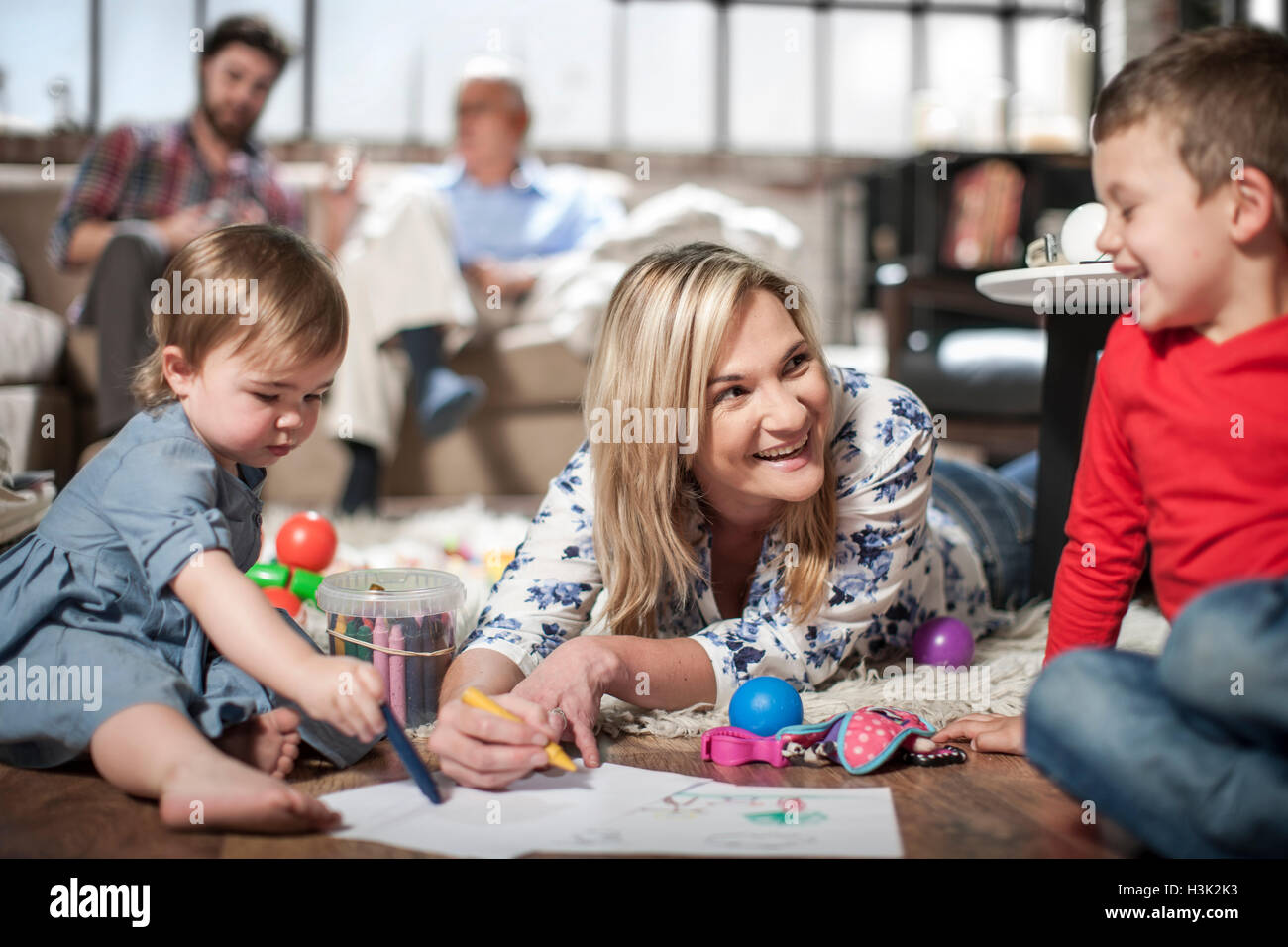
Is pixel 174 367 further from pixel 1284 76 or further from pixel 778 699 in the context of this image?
pixel 1284 76

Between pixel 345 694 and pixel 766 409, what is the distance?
501mm

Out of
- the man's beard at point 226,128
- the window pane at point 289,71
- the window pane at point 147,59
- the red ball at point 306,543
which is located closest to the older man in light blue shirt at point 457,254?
the man's beard at point 226,128

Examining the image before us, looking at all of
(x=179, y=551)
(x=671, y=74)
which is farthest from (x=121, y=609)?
(x=671, y=74)

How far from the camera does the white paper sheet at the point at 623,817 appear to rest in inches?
32.4

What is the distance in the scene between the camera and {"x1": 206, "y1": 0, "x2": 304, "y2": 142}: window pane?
192 inches

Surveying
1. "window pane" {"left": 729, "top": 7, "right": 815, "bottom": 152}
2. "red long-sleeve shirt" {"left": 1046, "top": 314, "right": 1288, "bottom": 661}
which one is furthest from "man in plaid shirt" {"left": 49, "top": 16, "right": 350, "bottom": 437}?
"window pane" {"left": 729, "top": 7, "right": 815, "bottom": 152}

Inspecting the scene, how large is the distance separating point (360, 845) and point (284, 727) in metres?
0.22

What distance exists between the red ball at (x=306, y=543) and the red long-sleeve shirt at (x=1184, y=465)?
1.28 metres

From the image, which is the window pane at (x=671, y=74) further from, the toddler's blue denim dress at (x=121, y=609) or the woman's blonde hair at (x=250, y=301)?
the toddler's blue denim dress at (x=121, y=609)

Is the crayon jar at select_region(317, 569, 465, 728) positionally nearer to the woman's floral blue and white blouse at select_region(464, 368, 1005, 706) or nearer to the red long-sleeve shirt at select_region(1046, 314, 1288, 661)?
the woman's floral blue and white blouse at select_region(464, 368, 1005, 706)

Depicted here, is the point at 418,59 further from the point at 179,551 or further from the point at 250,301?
the point at 179,551

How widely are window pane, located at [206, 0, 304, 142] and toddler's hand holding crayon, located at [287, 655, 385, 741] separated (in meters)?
4.49

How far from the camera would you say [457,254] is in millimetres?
2934
